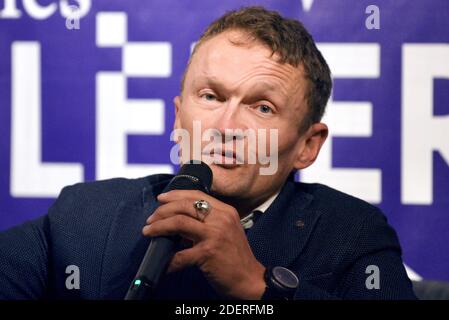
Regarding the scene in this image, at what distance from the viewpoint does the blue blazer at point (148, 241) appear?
4.59 feet

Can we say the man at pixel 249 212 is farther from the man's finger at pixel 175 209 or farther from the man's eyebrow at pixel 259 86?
the man's finger at pixel 175 209

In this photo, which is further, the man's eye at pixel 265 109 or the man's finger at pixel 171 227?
the man's eye at pixel 265 109

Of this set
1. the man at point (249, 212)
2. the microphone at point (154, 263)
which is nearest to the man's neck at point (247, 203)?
the man at point (249, 212)

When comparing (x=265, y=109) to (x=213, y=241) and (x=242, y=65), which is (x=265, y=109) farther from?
(x=213, y=241)

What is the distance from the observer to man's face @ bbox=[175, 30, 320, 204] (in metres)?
1.41

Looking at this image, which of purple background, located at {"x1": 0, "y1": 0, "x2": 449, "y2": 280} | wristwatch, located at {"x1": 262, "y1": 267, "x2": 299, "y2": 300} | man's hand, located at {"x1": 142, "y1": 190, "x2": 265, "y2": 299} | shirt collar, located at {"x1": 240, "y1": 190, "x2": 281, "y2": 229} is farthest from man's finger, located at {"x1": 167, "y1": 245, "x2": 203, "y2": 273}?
purple background, located at {"x1": 0, "y1": 0, "x2": 449, "y2": 280}

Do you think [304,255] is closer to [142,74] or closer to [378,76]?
[378,76]

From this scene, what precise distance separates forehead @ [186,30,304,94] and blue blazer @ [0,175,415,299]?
0.25m

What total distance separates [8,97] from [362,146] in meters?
0.95

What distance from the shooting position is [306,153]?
5.14 feet

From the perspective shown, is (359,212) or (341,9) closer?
(359,212)

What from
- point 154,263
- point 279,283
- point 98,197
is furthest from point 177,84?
point 154,263
